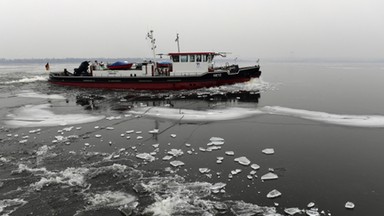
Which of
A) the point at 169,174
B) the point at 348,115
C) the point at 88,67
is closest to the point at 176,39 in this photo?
the point at 88,67

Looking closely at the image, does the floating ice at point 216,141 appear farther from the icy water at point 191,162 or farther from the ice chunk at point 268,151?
the ice chunk at point 268,151

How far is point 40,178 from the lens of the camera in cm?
659

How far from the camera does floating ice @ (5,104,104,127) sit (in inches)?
469

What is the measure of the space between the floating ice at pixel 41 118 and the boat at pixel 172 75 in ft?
30.9

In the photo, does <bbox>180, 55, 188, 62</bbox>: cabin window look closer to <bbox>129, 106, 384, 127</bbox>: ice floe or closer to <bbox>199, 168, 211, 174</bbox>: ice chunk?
<bbox>129, 106, 384, 127</bbox>: ice floe

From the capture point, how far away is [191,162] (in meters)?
7.62

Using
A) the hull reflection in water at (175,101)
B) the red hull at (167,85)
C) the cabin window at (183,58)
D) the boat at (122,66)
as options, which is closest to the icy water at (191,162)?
the hull reflection in water at (175,101)

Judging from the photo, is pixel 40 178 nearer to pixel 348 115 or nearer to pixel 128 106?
pixel 128 106

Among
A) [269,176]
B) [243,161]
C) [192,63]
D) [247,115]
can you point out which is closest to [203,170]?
[243,161]

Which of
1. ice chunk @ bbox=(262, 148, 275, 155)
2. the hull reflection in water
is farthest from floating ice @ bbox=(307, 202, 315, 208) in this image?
the hull reflection in water

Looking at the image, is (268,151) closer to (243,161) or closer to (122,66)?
(243,161)

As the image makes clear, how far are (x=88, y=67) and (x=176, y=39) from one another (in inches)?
374

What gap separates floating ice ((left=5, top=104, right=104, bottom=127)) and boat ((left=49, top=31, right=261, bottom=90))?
9427 millimetres

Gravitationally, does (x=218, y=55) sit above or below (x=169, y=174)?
above
